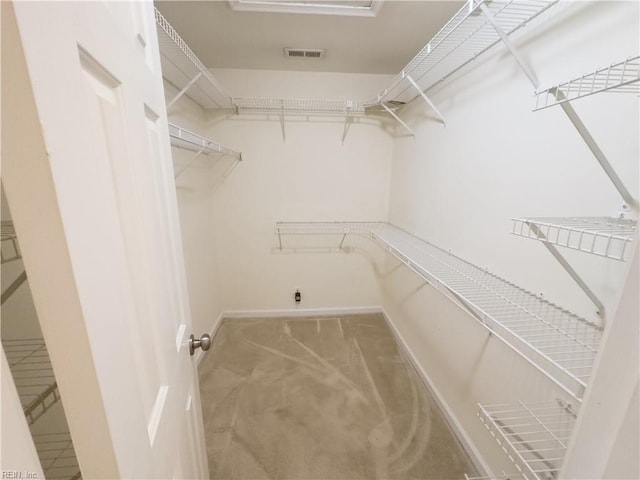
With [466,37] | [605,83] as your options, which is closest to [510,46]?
[466,37]

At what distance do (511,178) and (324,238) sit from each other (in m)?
1.75

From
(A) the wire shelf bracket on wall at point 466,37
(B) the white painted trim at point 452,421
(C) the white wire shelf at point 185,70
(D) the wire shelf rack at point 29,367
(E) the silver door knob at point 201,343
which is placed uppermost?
(A) the wire shelf bracket on wall at point 466,37

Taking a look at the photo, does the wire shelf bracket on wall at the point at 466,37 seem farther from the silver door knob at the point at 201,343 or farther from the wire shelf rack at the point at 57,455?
the wire shelf rack at the point at 57,455

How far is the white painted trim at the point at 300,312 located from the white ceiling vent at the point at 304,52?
230 cm

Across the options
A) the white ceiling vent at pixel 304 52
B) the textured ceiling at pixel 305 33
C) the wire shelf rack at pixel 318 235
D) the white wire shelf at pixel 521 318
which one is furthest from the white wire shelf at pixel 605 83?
the wire shelf rack at pixel 318 235

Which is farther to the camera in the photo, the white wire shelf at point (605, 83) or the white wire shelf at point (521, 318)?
the white wire shelf at point (521, 318)

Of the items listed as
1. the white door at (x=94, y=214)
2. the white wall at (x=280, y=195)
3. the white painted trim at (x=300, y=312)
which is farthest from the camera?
the white painted trim at (x=300, y=312)

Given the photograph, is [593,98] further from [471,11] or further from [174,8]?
[174,8]

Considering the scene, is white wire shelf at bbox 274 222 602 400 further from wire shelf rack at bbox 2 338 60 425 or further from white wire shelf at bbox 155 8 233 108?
white wire shelf at bbox 155 8 233 108

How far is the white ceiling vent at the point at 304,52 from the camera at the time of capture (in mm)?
1878

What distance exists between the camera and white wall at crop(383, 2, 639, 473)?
32.8 inches

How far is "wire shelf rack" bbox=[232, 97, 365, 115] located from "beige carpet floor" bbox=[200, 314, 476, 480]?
6.75 ft

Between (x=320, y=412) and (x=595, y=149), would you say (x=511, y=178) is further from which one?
(x=320, y=412)

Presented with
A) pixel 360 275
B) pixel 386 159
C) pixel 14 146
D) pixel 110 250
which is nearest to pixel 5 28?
pixel 14 146
